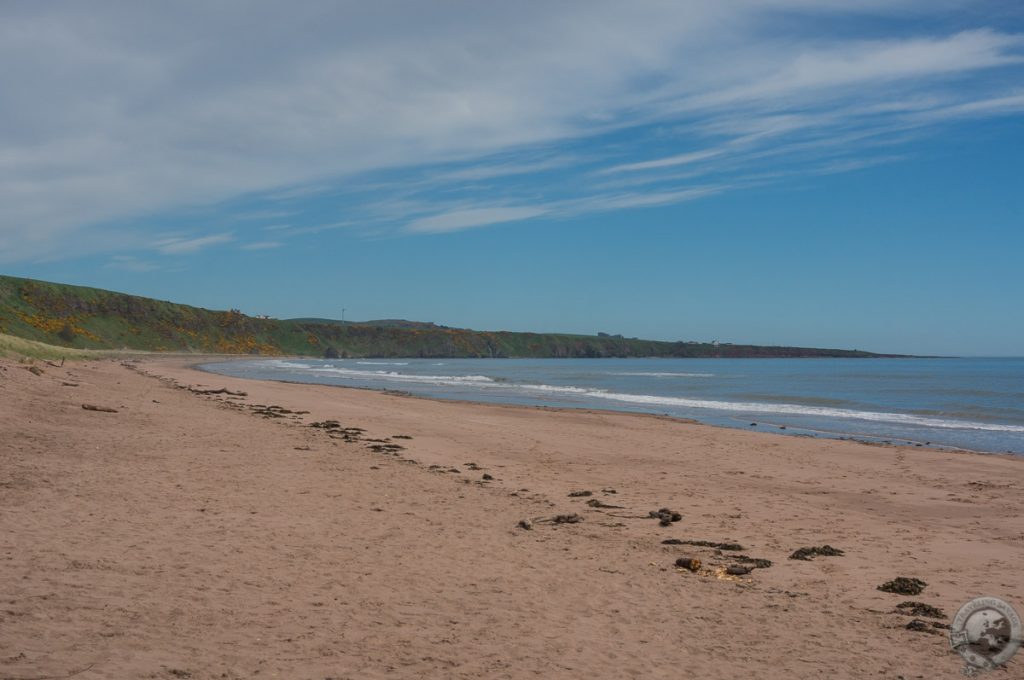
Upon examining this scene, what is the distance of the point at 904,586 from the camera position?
7047 millimetres

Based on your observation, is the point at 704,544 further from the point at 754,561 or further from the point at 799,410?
the point at 799,410

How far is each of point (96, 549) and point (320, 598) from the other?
217cm

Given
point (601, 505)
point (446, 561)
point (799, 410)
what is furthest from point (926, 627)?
point (799, 410)

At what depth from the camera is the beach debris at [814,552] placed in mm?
8281

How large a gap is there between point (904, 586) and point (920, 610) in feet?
2.15

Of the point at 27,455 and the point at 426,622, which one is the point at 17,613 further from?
the point at 27,455

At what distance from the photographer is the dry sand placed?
16.6 ft

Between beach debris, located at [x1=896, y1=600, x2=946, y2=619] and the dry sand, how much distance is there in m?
0.12

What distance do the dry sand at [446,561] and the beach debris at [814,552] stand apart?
0.13 m

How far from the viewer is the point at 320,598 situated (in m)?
6.02

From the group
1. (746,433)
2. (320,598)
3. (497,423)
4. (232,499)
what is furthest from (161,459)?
(746,433)

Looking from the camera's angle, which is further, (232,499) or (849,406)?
(849,406)

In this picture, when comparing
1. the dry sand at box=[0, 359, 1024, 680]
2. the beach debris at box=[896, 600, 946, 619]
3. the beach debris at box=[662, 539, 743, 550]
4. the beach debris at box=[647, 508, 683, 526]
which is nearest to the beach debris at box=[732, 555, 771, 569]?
the dry sand at box=[0, 359, 1024, 680]

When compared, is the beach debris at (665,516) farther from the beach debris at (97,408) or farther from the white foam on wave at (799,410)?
the white foam on wave at (799,410)
